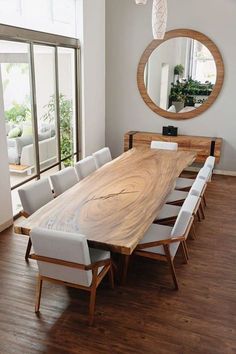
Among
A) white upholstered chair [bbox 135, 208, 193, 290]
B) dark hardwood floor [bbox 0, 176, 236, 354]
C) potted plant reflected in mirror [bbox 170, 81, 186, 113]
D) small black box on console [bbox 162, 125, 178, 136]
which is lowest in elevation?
dark hardwood floor [bbox 0, 176, 236, 354]

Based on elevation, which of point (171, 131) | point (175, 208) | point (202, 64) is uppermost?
point (202, 64)

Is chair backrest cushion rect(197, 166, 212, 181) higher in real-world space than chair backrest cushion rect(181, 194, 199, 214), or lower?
higher

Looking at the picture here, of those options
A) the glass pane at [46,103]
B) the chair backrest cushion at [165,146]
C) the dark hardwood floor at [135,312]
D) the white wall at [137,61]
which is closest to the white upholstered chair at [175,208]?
the dark hardwood floor at [135,312]

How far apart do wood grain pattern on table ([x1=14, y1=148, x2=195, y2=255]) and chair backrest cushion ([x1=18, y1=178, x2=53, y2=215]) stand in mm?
230

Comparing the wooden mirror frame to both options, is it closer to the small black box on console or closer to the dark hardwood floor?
the small black box on console

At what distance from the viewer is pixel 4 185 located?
398cm

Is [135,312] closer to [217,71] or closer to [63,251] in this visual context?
[63,251]

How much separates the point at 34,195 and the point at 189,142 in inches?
138

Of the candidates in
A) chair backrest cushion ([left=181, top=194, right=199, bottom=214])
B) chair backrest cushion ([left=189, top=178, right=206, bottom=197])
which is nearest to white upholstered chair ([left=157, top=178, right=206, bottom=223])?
chair backrest cushion ([left=189, top=178, right=206, bottom=197])

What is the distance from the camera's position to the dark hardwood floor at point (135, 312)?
2369mm

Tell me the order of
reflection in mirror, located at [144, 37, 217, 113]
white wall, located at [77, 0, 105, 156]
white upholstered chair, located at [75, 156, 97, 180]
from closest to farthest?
white upholstered chair, located at [75, 156, 97, 180]
white wall, located at [77, 0, 105, 156]
reflection in mirror, located at [144, 37, 217, 113]

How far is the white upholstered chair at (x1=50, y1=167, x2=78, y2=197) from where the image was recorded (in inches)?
138

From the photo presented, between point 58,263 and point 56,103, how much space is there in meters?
3.29

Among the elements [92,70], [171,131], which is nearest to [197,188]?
[171,131]
